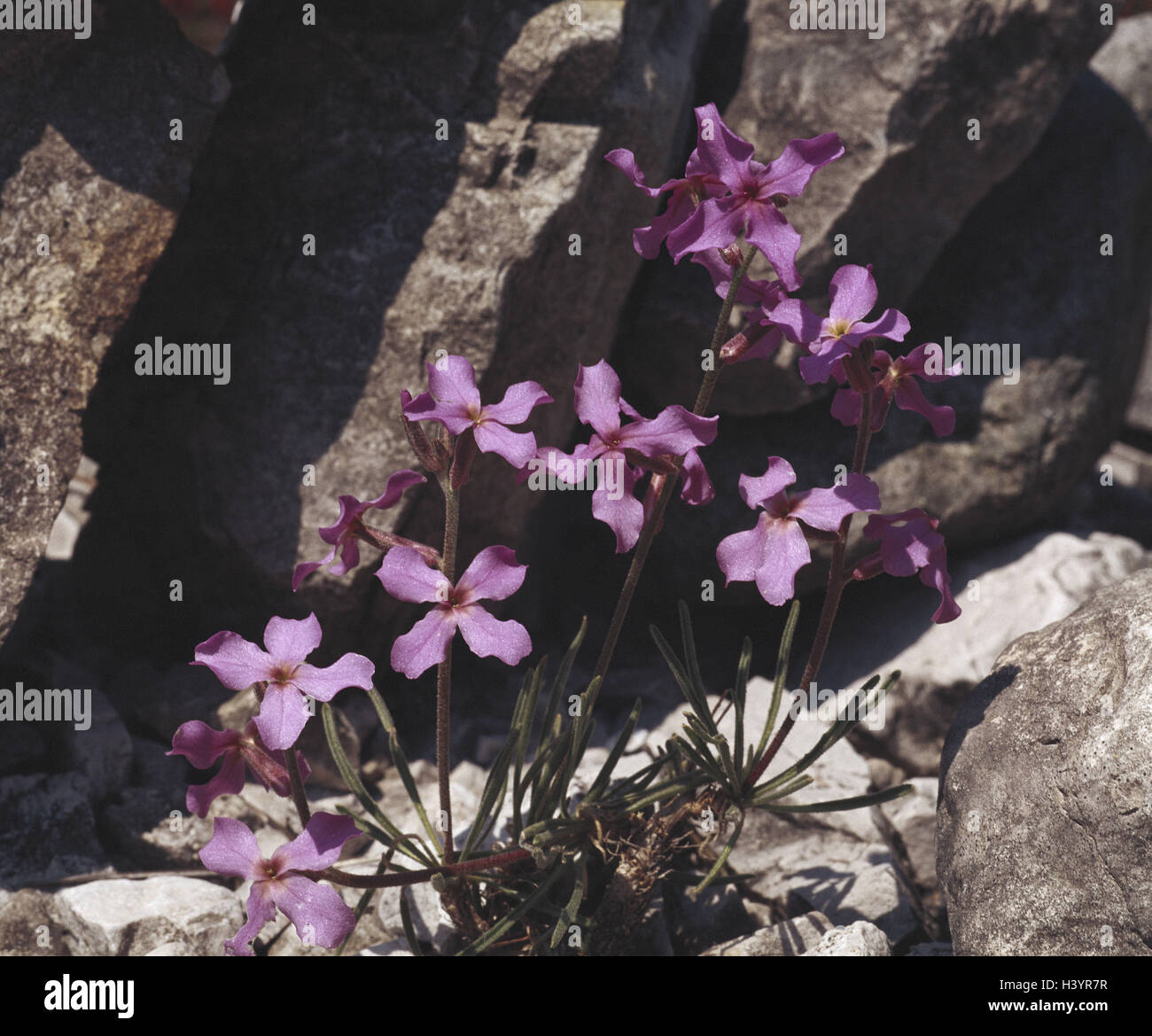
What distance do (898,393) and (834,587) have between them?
A: 485 millimetres

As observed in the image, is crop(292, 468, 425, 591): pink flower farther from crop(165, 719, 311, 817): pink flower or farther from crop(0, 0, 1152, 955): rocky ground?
crop(0, 0, 1152, 955): rocky ground

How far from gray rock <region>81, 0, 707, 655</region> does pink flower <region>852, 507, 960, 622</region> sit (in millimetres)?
1585

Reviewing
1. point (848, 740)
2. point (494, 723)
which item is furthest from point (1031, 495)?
point (494, 723)

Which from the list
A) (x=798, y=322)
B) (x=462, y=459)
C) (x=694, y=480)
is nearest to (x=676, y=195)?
(x=798, y=322)

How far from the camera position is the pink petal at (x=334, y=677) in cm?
221

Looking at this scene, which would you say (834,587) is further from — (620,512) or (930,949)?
(930,949)

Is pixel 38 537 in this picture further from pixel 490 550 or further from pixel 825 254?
pixel 825 254

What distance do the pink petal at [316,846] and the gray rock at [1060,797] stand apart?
4.85ft

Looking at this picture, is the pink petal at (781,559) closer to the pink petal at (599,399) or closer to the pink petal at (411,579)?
the pink petal at (599,399)

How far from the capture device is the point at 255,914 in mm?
2236

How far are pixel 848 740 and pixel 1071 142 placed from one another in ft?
9.13

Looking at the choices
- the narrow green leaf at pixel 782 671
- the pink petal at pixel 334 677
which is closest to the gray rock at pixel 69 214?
the pink petal at pixel 334 677

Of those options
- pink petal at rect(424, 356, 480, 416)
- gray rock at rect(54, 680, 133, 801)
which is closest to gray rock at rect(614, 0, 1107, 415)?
pink petal at rect(424, 356, 480, 416)

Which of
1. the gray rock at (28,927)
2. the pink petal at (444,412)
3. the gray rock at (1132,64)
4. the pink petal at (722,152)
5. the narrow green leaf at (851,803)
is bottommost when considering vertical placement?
the gray rock at (28,927)
